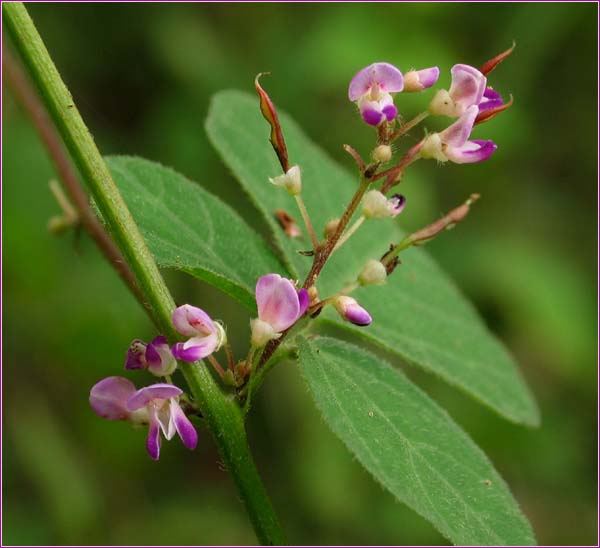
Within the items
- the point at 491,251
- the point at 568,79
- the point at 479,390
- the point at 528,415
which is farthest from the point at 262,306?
the point at 568,79

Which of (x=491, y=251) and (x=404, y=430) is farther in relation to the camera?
(x=491, y=251)

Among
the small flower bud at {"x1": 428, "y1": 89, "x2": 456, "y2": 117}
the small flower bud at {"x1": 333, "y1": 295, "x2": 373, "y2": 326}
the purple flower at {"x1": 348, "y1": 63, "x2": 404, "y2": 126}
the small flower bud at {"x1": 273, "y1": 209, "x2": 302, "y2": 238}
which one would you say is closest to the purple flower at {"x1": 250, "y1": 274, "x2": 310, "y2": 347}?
the small flower bud at {"x1": 333, "y1": 295, "x2": 373, "y2": 326}

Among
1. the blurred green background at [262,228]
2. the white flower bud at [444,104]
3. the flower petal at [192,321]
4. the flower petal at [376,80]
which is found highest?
the flower petal at [376,80]

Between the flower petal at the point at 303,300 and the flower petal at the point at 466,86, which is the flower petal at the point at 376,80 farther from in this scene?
the flower petal at the point at 303,300

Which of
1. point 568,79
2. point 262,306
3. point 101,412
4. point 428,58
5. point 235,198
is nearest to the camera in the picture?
point 262,306

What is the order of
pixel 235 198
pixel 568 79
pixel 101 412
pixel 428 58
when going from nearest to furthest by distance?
1. pixel 101 412
2. pixel 235 198
3. pixel 428 58
4. pixel 568 79

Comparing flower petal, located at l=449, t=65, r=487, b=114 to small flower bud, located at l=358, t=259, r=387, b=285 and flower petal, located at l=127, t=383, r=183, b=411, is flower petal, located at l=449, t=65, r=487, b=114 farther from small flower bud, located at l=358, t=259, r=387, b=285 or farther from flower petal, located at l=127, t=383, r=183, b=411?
flower petal, located at l=127, t=383, r=183, b=411

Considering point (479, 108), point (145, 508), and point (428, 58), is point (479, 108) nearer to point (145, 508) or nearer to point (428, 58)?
point (145, 508)

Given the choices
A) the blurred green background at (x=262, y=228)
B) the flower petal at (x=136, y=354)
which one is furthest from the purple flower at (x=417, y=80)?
the blurred green background at (x=262, y=228)
